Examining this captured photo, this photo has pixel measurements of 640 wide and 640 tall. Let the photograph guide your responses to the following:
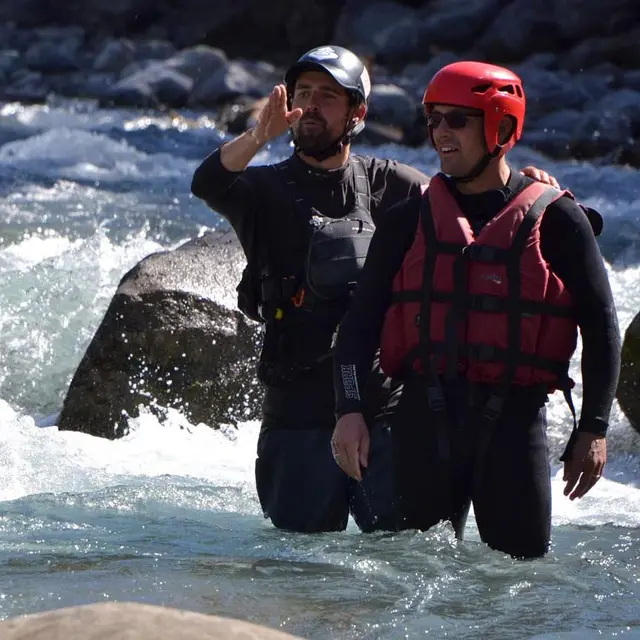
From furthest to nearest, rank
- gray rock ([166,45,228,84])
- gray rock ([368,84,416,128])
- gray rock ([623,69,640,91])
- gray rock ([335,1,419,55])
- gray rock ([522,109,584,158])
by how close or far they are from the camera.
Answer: gray rock ([335,1,419,55]) < gray rock ([166,45,228,84]) < gray rock ([623,69,640,91]) < gray rock ([368,84,416,128]) < gray rock ([522,109,584,158])

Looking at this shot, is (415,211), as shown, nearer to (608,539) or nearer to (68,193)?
(608,539)

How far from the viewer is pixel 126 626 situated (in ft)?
8.13

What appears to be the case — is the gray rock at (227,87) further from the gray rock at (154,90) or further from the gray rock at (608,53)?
the gray rock at (608,53)

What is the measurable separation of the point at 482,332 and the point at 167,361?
3.52 m

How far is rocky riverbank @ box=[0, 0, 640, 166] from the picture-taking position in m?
16.7

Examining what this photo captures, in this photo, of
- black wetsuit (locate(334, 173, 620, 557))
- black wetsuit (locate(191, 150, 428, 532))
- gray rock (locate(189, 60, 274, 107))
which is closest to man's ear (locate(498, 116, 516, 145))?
black wetsuit (locate(334, 173, 620, 557))

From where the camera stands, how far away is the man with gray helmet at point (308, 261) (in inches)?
161

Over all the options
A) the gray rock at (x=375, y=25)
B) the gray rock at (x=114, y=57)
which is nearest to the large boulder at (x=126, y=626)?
the gray rock at (x=375, y=25)

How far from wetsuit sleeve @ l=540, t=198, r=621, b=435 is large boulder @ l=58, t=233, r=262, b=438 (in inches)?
136

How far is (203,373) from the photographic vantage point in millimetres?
6855

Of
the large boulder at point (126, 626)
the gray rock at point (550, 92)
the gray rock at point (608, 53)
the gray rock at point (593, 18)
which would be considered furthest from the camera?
the gray rock at point (593, 18)

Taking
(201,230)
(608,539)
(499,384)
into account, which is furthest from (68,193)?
(499,384)

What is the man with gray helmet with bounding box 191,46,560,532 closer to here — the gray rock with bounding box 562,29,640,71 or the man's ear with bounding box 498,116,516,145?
the man's ear with bounding box 498,116,516,145

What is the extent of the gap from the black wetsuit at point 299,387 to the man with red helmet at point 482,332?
0.43 metres
